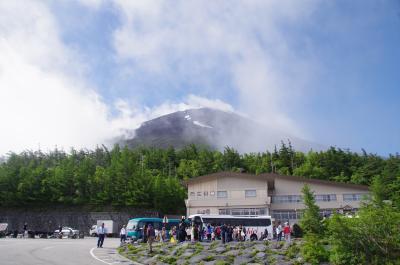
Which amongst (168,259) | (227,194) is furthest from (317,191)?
(168,259)

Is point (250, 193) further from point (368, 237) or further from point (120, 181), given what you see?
point (368, 237)

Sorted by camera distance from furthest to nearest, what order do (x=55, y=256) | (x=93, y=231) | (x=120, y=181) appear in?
(x=120, y=181) → (x=93, y=231) → (x=55, y=256)

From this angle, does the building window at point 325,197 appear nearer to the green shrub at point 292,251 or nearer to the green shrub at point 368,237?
the green shrub at point 292,251

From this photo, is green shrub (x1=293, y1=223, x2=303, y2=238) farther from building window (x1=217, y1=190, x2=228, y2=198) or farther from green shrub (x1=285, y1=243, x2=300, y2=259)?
building window (x1=217, y1=190, x2=228, y2=198)

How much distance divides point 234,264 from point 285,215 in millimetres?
36238

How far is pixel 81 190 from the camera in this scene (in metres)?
Result: 58.4

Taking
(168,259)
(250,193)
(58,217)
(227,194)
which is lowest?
(168,259)

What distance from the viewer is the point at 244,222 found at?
119 ft

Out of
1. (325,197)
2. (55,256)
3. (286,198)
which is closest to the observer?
(55,256)

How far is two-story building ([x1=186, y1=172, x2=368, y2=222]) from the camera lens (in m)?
48.4

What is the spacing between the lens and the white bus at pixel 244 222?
34.5 metres

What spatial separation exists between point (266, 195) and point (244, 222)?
502 inches

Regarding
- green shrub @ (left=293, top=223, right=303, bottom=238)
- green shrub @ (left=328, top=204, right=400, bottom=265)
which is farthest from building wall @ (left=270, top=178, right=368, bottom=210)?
green shrub @ (left=328, top=204, right=400, bottom=265)

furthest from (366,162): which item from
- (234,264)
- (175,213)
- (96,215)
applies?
(234,264)
